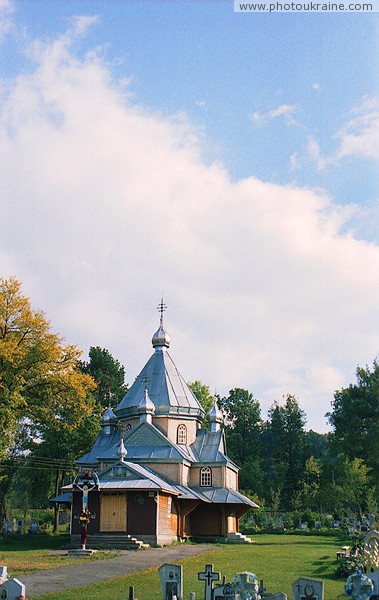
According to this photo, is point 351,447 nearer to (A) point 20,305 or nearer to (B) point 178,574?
(A) point 20,305

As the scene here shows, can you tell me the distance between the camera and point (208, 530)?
37.4 m

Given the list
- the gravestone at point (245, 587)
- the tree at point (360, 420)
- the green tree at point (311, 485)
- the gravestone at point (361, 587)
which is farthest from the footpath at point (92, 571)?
the green tree at point (311, 485)

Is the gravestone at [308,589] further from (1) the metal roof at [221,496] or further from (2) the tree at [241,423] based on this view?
(2) the tree at [241,423]

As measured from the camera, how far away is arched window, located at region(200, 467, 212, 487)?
37.9 meters

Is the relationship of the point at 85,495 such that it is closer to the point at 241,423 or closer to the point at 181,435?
the point at 181,435

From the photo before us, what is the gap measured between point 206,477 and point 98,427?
11.8 metres

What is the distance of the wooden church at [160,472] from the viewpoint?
31.2 meters

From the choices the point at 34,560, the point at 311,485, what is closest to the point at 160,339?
the point at 34,560

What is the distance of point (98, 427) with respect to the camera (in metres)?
47.4

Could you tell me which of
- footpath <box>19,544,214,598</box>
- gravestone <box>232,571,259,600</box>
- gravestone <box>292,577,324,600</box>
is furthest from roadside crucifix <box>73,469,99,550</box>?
gravestone <box>292,577,324,600</box>

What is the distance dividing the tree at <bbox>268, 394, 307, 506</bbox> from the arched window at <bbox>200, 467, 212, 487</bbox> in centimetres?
2634

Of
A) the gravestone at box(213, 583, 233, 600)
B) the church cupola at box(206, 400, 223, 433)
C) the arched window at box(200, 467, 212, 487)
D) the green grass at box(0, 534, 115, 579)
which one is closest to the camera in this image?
the gravestone at box(213, 583, 233, 600)

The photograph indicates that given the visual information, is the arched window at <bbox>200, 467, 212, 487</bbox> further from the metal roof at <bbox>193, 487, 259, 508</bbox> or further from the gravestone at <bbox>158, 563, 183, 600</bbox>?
the gravestone at <bbox>158, 563, 183, 600</bbox>

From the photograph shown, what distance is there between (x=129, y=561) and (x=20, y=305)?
1567cm
